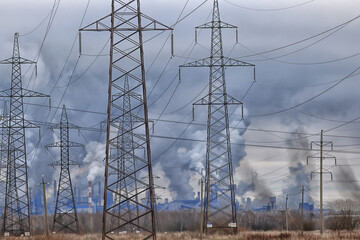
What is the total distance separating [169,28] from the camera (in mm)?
38594

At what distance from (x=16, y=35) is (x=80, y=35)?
34.1m

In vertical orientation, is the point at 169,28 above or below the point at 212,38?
below

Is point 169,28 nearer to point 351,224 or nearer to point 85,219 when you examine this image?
point 351,224

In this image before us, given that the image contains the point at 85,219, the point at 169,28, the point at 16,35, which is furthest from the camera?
the point at 85,219

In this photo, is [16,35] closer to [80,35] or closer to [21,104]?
[21,104]

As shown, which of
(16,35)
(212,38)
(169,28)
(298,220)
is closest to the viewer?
(169,28)

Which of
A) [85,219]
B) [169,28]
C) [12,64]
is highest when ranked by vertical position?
[12,64]

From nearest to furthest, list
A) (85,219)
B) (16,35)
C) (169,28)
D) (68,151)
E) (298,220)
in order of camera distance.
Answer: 1. (169,28)
2. (16,35)
3. (68,151)
4. (298,220)
5. (85,219)

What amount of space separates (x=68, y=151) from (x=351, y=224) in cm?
4296

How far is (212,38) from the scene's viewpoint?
66750mm

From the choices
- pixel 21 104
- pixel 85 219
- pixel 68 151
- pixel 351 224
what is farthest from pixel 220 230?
pixel 85 219

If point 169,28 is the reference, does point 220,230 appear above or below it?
below

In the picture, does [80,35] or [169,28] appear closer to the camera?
[169,28]

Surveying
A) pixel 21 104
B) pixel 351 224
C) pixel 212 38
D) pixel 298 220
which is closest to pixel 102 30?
pixel 212 38
